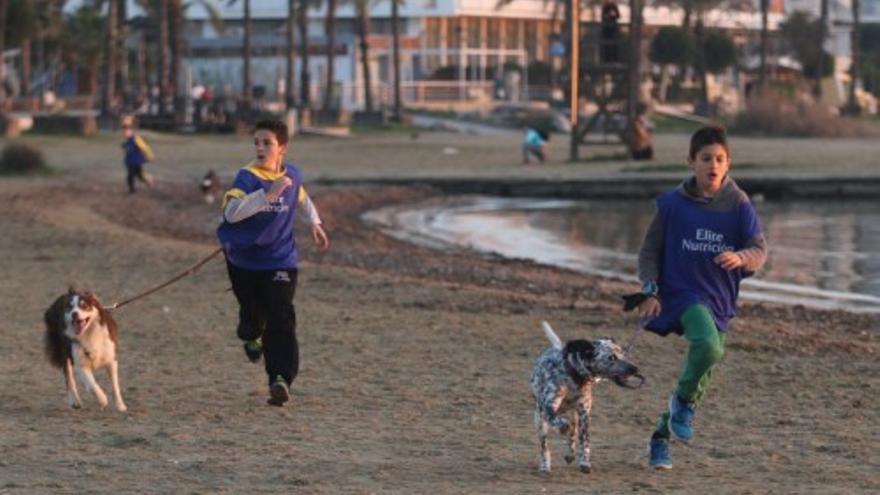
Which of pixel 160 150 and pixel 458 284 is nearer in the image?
pixel 458 284

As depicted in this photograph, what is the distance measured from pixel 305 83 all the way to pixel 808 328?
6751cm

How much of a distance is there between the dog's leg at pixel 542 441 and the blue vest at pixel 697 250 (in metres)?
0.72

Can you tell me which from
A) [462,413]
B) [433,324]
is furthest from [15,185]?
[462,413]

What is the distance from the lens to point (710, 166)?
8711mm

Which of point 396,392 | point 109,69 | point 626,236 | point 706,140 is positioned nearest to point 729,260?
point 706,140

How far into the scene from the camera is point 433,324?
600 inches

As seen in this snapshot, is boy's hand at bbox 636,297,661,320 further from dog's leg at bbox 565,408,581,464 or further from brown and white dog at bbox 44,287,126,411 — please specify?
brown and white dog at bbox 44,287,126,411

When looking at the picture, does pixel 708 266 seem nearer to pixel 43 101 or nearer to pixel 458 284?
pixel 458 284

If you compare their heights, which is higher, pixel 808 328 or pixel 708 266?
pixel 708 266

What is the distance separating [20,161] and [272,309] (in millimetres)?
28741

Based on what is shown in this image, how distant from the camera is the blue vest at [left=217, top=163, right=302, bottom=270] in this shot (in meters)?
10.6

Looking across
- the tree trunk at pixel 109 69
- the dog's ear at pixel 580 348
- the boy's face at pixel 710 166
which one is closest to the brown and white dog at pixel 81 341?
the dog's ear at pixel 580 348

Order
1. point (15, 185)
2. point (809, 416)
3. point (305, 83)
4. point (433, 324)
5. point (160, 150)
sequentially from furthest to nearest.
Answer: point (305, 83)
point (160, 150)
point (15, 185)
point (433, 324)
point (809, 416)

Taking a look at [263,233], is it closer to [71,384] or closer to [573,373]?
[71,384]
